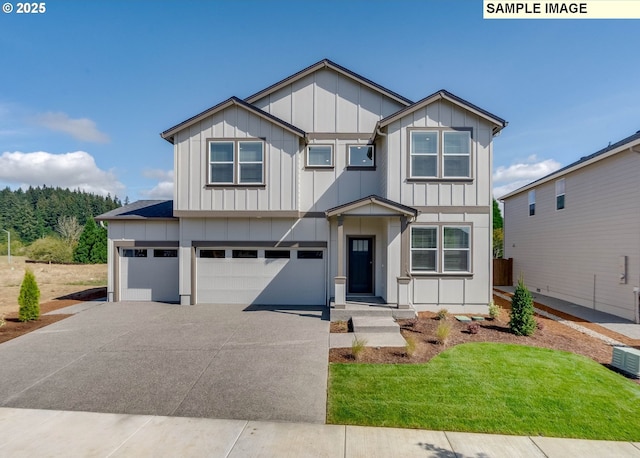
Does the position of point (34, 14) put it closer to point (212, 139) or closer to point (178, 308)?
point (212, 139)

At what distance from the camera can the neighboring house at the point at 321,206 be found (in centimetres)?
1120

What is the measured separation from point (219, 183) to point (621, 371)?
11.9 metres

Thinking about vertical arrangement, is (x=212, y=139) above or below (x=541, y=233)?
above

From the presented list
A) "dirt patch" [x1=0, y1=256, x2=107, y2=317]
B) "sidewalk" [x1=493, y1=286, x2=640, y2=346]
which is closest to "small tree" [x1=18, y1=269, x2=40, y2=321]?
"dirt patch" [x1=0, y1=256, x2=107, y2=317]

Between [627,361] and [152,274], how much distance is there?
565 inches

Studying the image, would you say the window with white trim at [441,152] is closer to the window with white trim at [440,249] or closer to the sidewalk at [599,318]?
the window with white trim at [440,249]

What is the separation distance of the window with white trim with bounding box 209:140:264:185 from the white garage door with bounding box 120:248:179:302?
12.5ft

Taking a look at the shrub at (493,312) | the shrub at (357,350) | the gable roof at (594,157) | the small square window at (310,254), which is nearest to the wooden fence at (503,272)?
the gable roof at (594,157)

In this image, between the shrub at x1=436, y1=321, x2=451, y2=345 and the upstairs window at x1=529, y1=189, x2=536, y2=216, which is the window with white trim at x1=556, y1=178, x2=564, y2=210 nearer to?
the upstairs window at x1=529, y1=189, x2=536, y2=216

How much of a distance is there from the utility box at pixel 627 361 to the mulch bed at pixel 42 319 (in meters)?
14.2

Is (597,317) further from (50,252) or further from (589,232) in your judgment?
(50,252)

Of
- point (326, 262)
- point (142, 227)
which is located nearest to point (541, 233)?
point (326, 262)

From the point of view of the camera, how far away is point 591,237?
1259cm

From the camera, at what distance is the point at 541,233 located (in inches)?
637
